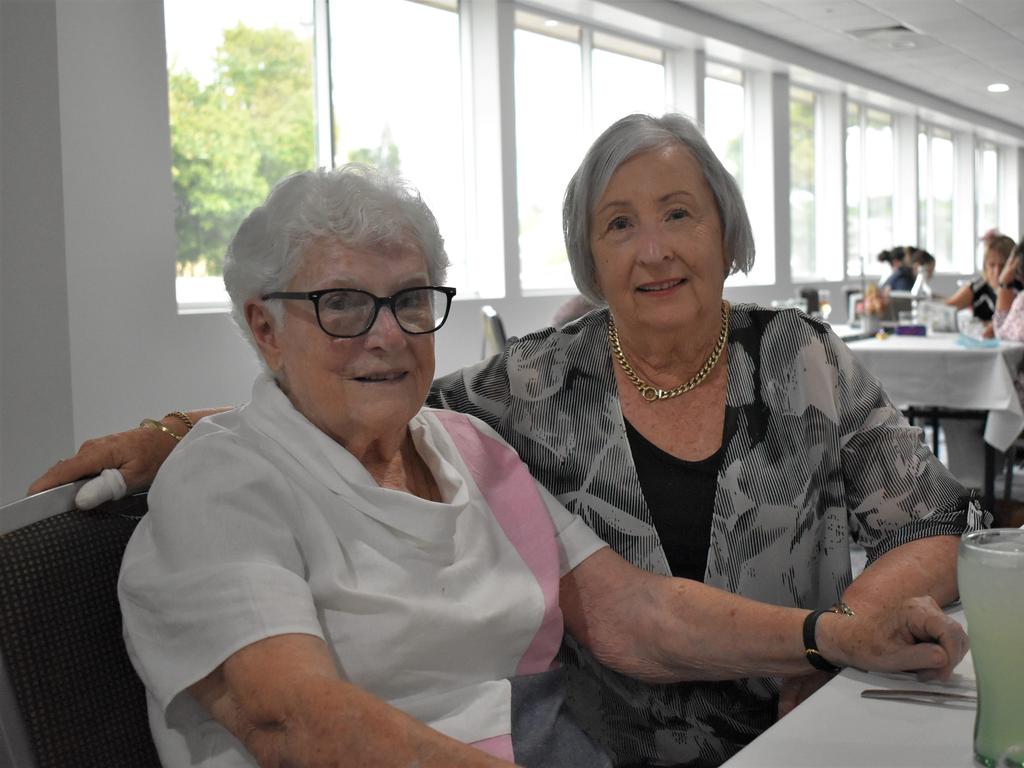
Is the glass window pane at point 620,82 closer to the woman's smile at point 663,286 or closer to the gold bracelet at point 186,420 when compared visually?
the woman's smile at point 663,286

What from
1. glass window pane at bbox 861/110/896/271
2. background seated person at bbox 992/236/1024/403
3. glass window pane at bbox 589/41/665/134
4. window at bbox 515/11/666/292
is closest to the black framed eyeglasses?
background seated person at bbox 992/236/1024/403

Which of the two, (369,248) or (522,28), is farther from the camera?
(522,28)

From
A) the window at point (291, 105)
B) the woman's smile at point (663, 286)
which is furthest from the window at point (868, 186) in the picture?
the woman's smile at point (663, 286)

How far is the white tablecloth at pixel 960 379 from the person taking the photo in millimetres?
4254

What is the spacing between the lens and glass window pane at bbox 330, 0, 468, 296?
6.06m

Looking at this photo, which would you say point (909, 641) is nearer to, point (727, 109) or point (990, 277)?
point (990, 277)

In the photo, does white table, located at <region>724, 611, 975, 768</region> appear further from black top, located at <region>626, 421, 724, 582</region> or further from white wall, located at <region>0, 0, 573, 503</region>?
white wall, located at <region>0, 0, 573, 503</region>

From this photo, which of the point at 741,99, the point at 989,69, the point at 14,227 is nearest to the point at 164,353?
the point at 14,227

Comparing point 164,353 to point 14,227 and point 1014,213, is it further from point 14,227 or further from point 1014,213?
point 1014,213

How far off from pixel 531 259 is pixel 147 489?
6376mm

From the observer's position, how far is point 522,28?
7.35 metres

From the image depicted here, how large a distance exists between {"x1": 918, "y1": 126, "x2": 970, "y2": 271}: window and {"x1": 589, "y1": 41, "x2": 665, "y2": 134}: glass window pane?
6519 millimetres

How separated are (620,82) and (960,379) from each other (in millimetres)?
4773

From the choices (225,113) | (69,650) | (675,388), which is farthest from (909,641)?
(225,113)
